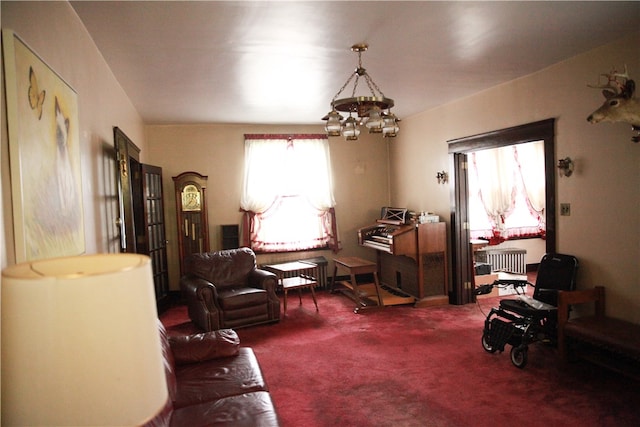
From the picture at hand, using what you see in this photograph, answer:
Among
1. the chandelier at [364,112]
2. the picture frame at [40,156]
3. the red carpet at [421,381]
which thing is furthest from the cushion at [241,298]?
the picture frame at [40,156]

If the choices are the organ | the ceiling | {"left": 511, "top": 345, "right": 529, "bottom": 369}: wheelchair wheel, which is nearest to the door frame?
the ceiling

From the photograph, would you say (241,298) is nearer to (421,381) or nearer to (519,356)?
(421,381)

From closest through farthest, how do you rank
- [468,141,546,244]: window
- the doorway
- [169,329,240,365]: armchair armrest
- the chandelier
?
[169,329,240,365]: armchair armrest → the chandelier → the doorway → [468,141,546,244]: window

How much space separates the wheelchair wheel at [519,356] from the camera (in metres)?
3.40

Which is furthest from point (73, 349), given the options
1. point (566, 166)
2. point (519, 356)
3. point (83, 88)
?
point (566, 166)

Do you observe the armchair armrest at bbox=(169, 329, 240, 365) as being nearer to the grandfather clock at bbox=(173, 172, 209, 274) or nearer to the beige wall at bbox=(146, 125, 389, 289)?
the grandfather clock at bbox=(173, 172, 209, 274)

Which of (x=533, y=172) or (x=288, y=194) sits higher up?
(x=533, y=172)

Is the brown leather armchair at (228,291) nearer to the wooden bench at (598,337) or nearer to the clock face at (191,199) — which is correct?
the clock face at (191,199)

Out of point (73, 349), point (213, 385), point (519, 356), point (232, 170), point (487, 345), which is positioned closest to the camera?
point (73, 349)

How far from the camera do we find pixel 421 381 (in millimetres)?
3240

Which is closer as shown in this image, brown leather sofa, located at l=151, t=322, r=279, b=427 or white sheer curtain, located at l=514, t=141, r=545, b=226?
brown leather sofa, located at l=151, t=322, r=279, b=427

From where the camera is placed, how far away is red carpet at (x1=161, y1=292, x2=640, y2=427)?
2721 mm

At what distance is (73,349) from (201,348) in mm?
2113

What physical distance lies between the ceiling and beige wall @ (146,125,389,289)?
157 cm
